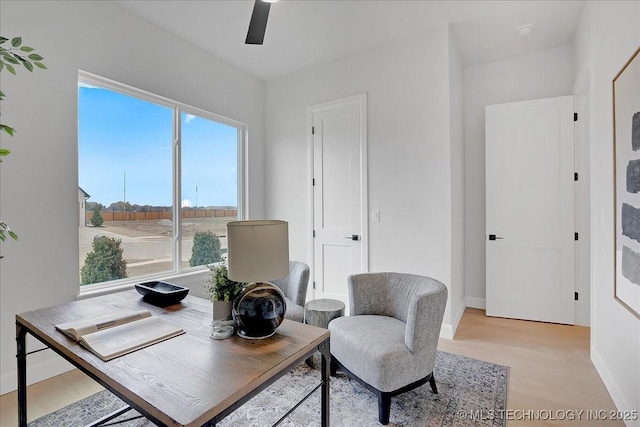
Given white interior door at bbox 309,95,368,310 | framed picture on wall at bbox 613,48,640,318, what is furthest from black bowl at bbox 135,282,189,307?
framed picture on wall at bbox 613,48,640,318

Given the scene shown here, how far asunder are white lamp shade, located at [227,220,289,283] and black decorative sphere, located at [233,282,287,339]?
0.10 meters

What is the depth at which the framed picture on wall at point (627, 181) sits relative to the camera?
5.22 feet

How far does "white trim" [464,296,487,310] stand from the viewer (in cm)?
378

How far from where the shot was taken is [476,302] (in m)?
3.83

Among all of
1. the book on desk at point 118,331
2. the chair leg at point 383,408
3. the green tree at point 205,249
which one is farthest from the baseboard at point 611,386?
the green tree at point 205,249

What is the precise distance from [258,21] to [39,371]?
272 centimetres

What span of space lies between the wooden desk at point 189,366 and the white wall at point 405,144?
1.97 metres

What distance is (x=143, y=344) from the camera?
1.24m

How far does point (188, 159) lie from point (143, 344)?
246 cm

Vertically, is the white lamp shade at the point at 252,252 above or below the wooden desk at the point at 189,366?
above

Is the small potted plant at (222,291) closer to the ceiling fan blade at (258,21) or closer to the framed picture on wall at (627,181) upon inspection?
the ceiling fan blade at (258,21)

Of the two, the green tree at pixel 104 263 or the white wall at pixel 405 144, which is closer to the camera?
the green tree at pixel 104 263

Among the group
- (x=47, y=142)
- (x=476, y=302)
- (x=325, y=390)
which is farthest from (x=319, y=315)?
(x=476, y=302)

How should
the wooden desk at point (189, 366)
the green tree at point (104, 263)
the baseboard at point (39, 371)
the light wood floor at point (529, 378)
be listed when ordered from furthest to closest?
1. the green tree at point (104, 263)
2. the baseboard at point (39, 371)
3. the light wood floor at point (529, 378)
4. the wooden desk at point (189, 366)
